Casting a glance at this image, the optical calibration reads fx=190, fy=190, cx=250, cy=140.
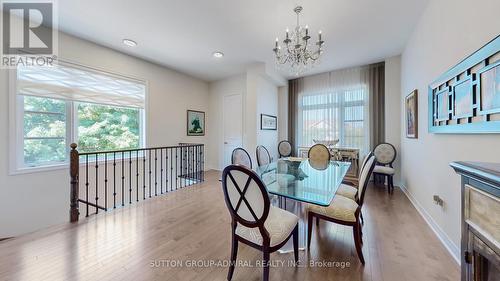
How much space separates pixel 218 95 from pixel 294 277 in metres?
5.28

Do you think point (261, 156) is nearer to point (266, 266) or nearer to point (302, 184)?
point (302, 184)

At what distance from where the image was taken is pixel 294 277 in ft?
5.15

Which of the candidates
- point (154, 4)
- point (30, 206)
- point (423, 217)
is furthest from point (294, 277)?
point (30, 206)

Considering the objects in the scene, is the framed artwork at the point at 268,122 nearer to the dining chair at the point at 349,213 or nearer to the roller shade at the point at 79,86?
the roller shade at the point at 79,86

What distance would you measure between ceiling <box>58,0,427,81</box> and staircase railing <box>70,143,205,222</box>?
1.95m

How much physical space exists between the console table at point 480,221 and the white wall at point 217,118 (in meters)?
5.22

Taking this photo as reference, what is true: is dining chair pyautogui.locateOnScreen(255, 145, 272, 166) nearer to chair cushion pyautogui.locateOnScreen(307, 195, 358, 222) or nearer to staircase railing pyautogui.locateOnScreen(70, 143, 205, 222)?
chair cushion pyautogui.locateOnScreen(307, 195, 358, 222)

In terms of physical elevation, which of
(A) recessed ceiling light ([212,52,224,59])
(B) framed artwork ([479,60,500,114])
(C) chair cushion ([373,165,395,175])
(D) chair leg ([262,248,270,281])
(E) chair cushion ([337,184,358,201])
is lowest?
(D) chair leg ([262,248,270,281])

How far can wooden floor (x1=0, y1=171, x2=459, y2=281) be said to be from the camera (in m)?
1.59

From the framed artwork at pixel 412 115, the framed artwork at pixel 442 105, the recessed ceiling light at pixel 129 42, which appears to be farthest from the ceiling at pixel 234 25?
the framed artwork at pixel 442 105

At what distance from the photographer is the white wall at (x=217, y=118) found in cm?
577

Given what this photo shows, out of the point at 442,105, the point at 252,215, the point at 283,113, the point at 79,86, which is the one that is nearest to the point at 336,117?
the point at 283,113

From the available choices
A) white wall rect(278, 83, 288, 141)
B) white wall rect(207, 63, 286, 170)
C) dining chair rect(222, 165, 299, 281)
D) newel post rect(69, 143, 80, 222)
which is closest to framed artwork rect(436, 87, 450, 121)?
dining chair rect(222, 165, 299, 281)

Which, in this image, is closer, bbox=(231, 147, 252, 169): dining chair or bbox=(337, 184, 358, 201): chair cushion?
bbox=(337, 184, 358, 201): chair cushion
